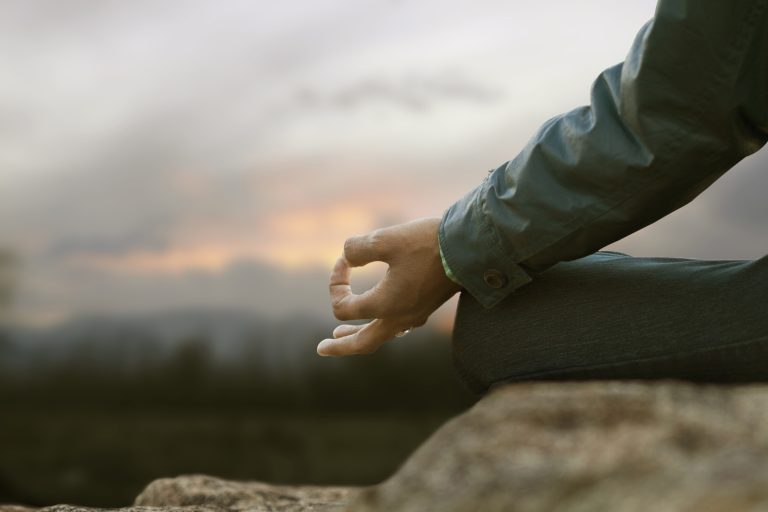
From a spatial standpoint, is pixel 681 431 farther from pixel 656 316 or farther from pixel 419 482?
pixel 656 316

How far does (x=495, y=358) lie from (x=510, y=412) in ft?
2.85

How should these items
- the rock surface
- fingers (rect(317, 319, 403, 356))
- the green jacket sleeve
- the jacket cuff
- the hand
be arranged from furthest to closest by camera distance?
fingers (rect(317, 319, 403, 356))
the hand
the jacket cuff
the green jacket sleeve
the rock surface

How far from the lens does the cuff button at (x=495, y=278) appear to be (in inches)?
65.1

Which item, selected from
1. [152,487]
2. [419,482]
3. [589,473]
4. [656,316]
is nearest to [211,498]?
[152,487]

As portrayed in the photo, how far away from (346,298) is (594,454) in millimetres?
1106

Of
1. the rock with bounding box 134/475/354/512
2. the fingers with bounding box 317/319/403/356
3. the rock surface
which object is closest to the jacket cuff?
the fingers with bounding box 317/319/403/356

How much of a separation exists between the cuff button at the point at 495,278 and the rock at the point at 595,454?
2.33 feet

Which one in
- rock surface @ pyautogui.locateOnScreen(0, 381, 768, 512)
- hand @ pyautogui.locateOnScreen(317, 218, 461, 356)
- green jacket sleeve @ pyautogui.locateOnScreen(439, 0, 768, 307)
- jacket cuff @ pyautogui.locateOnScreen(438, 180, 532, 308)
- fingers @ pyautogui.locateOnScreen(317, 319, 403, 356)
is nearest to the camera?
rock surface @ pyautogui.locateOnScreen(0, 381, 768, 512)

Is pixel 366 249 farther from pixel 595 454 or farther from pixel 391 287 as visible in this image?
pixel 595 454

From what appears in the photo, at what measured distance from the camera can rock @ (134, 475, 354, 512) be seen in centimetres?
179

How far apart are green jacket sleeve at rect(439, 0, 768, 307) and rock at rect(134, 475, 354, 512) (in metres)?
0.59

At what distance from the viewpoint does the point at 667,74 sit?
58.0 inches

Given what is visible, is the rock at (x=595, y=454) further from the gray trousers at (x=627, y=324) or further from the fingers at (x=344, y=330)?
the fingers at (x=344, y=330)

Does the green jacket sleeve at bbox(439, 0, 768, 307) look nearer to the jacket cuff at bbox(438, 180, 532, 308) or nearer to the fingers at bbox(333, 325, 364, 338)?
the jacket cuff at bbox(438, 180, 532, 308)
